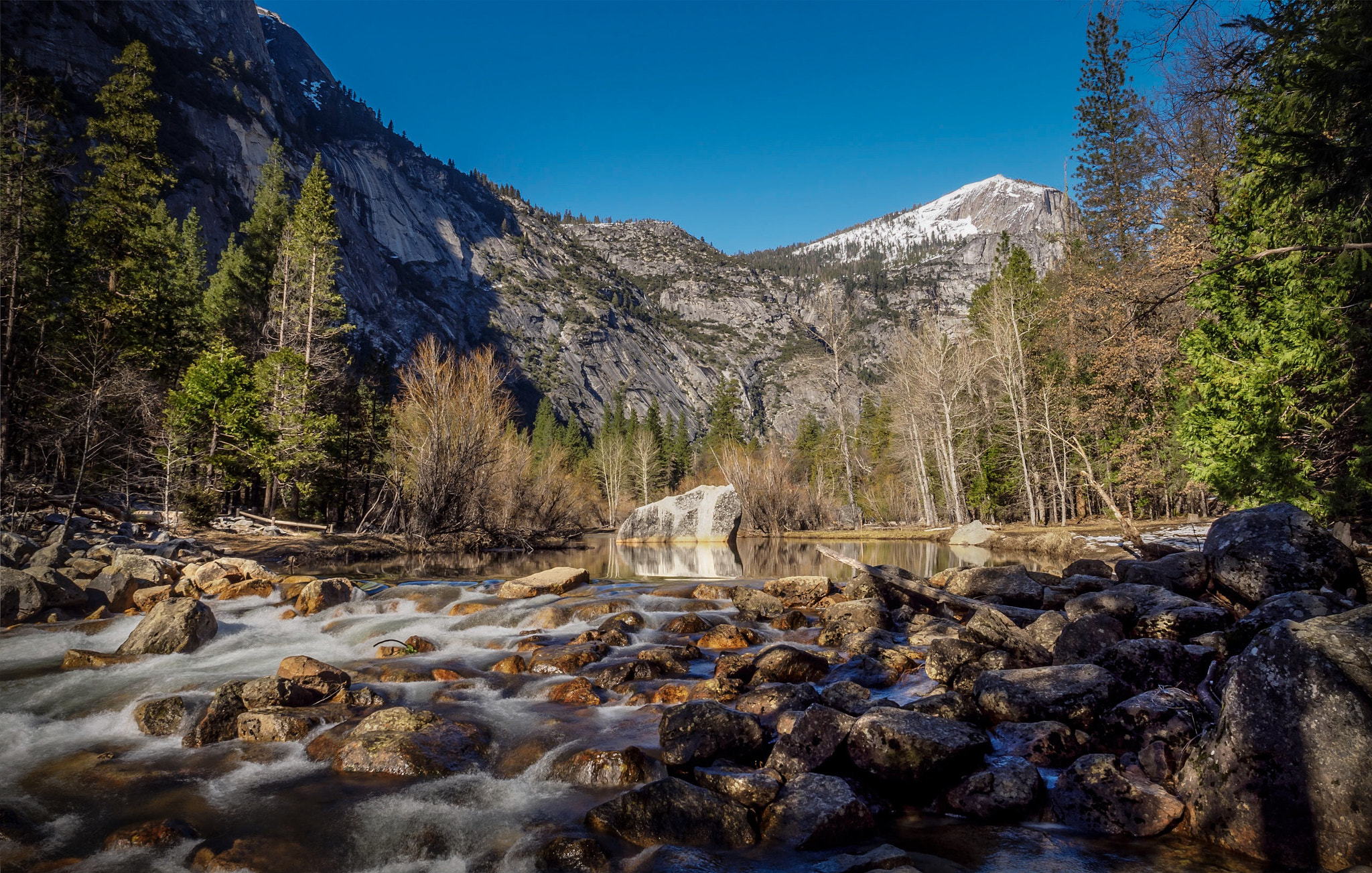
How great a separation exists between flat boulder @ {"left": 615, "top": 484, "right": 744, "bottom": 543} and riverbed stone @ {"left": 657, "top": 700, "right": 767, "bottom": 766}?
28.5 meters

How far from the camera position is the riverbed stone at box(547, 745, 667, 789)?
5203mm

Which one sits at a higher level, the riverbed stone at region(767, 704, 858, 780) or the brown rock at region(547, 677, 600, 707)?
the riverbed stone at region(767, 704, 858, 780)

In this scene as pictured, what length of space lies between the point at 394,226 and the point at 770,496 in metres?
140

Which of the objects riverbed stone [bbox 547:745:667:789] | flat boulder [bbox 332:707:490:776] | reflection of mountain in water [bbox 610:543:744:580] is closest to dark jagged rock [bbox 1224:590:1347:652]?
riverbed stone [bbox 547:745:667:789]

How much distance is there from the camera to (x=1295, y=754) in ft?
12.3

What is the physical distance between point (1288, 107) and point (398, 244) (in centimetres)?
15828

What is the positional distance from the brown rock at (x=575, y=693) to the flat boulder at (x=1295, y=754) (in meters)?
5.43

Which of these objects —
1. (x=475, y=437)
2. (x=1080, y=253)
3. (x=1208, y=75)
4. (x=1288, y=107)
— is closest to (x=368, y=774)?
(x=1208, y=75)

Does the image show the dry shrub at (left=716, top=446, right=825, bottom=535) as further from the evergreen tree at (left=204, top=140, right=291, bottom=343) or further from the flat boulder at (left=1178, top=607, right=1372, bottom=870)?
the flat boulder at (left=1178, top=607, right=1372, bottom=870)

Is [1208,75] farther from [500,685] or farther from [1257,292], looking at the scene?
[500,685]

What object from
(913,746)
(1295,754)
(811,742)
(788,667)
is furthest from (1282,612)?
(788,667)

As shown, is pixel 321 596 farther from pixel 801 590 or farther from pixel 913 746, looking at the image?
pixel 913 746

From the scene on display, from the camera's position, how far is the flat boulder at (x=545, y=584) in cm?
1319

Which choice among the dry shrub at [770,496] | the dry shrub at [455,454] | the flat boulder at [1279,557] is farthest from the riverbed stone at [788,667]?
the dry shrub at [770,496]
